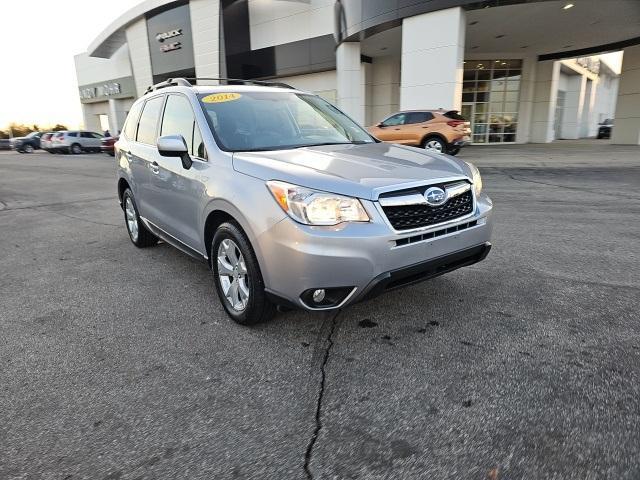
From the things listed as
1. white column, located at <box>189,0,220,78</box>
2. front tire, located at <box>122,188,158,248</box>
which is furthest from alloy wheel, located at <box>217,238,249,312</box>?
white column, located at <box>189,0,220,78</box>

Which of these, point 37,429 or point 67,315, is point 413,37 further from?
point 37,429

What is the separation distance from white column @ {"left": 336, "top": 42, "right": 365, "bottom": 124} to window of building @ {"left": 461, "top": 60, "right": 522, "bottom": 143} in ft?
23.6

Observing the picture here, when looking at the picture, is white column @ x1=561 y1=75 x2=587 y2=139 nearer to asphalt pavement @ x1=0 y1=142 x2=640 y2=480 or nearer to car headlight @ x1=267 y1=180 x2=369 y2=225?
asphalt pavement @ x1=0 y1=142 x2=640 y2=480

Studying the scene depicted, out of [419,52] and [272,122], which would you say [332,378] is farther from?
[419,52]

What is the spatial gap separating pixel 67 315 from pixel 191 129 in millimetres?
1881

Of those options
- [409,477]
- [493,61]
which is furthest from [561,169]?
[493,61]

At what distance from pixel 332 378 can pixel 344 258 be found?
0.73 metres

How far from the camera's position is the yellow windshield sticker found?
12.6ft

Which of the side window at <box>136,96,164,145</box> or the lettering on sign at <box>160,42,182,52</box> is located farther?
the lettering on sign at <box>160,42,182,52</box>

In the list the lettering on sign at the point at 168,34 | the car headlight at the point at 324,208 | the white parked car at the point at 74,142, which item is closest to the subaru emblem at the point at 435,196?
the car headlight at the point at 324,208

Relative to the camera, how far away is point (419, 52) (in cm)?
1638

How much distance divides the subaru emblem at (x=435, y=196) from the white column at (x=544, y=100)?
88.3 feet

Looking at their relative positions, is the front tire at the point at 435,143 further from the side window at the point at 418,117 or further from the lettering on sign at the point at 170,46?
the lettering on sign at the point at 170,46

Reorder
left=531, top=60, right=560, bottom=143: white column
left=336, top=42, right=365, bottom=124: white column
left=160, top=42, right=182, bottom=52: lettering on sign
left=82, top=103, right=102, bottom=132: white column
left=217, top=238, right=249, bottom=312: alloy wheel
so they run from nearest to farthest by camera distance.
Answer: left=217, top=238, right=249, bottom=312: alloy wheel < left=336, top=42, right=365, bottom=124: white column < left=531, top=60, right=560, bottom=143: white column < left=160, top=42, right=182, bottom=52: lettering on sign < left=82, top=103, right=102, bottom=132: white column
